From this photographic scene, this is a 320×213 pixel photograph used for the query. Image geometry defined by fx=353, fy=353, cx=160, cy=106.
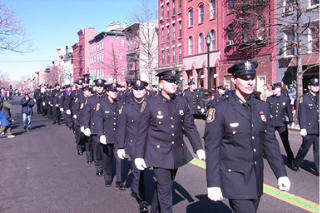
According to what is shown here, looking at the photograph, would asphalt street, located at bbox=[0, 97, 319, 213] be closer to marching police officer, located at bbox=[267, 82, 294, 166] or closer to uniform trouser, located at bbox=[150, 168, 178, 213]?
marching police officer, located at bbox=[267, 82, 294, 166]

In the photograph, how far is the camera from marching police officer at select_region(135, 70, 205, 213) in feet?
14.6

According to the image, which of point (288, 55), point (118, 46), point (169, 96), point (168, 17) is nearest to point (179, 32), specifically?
point (168, 17)

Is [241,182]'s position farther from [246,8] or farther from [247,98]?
[246,8]

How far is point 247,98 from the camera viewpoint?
3.52 meters

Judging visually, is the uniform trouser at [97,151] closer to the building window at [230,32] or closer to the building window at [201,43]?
the building window at [230,32]

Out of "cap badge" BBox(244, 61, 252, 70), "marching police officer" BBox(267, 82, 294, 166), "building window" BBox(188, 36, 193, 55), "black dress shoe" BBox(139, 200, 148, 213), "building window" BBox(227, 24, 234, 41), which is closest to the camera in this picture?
"cap badge" BBox(244, 61, 252, 70)

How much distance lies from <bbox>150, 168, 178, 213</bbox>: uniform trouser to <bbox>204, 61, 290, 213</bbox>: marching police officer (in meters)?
1.15

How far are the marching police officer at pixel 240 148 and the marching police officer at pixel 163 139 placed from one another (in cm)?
111

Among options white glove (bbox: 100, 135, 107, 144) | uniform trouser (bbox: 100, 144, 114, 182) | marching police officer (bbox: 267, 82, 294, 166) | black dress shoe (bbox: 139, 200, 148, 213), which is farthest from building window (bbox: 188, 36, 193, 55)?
black dress shoe (bbox: 139, 200, 148, 213)

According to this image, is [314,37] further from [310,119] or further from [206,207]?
[206,207]

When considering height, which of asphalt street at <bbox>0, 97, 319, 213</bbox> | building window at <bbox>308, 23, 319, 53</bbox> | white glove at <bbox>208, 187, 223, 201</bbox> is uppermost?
building window at <bbox>308, 23, 319, 53</bbox>

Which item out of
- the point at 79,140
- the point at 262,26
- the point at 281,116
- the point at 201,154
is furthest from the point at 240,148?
the point at 262,26

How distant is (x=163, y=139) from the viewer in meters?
4.54

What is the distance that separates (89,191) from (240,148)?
13.3 feet
